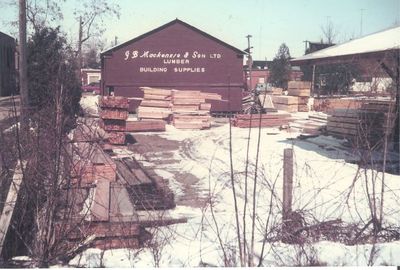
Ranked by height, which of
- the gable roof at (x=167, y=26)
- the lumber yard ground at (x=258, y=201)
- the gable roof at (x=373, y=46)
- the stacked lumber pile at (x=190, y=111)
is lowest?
the lumber yard ground at (x=258, y=201)

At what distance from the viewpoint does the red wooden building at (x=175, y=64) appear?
25.5 metres

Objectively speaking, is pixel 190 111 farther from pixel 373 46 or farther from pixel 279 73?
pixel 279 73

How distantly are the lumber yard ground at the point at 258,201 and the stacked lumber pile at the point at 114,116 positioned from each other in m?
0.62

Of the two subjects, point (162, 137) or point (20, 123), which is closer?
point (20, 123)

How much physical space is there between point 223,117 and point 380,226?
20.6 meters

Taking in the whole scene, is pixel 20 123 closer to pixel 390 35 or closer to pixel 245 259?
pixel 245 259

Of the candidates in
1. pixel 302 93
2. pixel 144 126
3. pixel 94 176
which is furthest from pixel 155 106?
pixel 94 176

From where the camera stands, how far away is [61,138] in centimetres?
440

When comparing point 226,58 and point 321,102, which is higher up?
point 226,58

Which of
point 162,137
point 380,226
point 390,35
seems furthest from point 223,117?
point 380,226

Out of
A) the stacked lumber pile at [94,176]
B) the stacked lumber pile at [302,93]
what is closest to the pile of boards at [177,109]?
the stacked lumber pile at [302,93]

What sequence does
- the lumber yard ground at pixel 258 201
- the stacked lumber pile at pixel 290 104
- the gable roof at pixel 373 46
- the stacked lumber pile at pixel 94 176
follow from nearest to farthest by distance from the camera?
the lumber yard ground at pixel 258 201, the stacked lumber pile at pixel 94 176, the gable roof at pixel 373 46, the stacked lumber pile at pixel 290 104

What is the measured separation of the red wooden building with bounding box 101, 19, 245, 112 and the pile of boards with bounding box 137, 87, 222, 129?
4.71 m

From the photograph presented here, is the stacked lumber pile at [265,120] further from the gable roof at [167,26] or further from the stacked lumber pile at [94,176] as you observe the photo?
the stacked lumber pile at [94,176]
